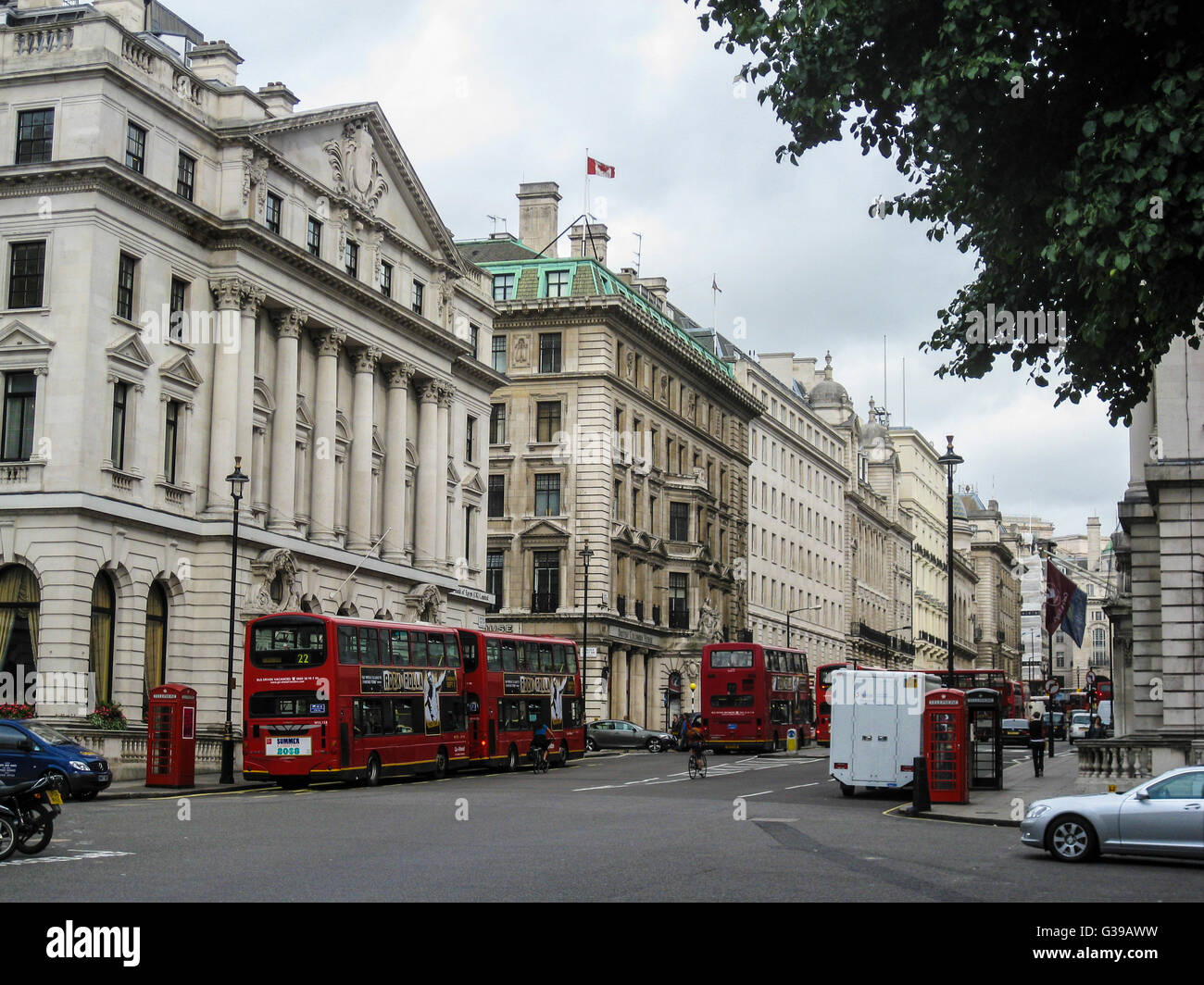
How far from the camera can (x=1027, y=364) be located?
1828cm

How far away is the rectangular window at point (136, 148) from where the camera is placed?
42.9 meters

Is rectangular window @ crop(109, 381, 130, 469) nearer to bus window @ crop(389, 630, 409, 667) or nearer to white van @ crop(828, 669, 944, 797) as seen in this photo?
bus window @ crop(389, 630, 409, 667)

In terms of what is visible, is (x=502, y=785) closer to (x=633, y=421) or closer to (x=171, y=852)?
(x=171, y=852)

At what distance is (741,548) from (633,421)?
64.2ft

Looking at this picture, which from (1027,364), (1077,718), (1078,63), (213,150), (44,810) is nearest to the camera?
(1078,63)

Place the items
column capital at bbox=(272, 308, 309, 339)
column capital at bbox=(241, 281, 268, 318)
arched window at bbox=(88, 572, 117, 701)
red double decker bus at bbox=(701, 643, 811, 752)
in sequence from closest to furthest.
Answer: arched window at bbox=(88, 572, 117, 701), column capital at bbox=(241, 281, 268, 318), column capital at bbox=(272, 308, 309, 339), red double decker bus at bbox=(701, 643, 811, 752)

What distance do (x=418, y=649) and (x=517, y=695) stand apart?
287 inches

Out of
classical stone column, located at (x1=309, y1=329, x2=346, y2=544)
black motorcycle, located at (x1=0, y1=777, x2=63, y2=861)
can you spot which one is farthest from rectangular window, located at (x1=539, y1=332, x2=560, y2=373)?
black motorcycle, located at (x1=0, y1=777, x2=63, y2=861)

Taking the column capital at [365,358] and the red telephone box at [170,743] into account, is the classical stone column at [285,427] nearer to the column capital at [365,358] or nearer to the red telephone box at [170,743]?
the column capital at [365,358]

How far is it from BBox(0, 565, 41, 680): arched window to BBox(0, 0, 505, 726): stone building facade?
0.18ft

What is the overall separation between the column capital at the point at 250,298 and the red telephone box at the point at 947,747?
2462cm

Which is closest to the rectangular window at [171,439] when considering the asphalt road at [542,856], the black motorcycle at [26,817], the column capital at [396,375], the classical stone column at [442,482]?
the column capital at [396,375]

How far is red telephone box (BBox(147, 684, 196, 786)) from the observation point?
36438 mm

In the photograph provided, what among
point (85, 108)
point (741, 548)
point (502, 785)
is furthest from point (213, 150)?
point (741, 548)
